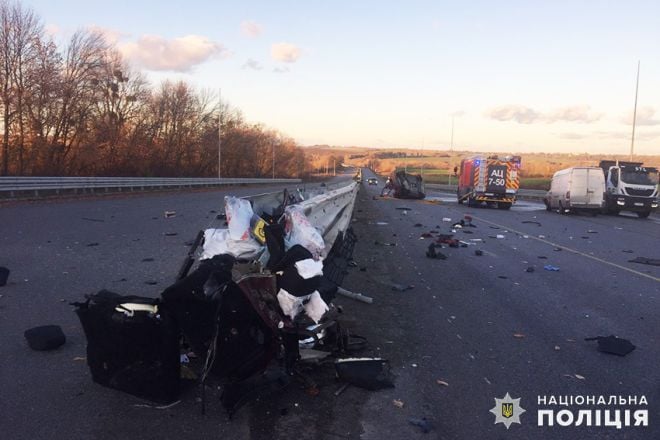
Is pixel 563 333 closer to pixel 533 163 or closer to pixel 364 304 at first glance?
pixel 364 304

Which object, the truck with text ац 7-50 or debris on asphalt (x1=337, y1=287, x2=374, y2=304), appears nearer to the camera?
debris on asphalt (x1=337, y1=287, x2=374, y2=304)

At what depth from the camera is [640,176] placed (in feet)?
90.9

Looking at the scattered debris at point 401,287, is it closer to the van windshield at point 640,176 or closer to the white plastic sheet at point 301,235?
the white plastic sheet at point 301,235

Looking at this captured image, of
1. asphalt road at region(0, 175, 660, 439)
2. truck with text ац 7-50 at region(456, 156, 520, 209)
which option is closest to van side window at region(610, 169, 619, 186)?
truck with text ац 7-50 at region(456, 156, 520, 209)

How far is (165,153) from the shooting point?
58781 mm

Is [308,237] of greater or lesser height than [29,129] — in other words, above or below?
below

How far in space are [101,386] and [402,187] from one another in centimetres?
3666

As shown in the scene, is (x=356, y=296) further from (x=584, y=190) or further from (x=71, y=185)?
(x=71, y=185)

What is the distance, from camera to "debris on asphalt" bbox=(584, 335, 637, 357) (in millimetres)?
5367

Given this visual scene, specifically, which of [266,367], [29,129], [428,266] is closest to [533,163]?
[29,129]

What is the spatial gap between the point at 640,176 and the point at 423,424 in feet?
94.1

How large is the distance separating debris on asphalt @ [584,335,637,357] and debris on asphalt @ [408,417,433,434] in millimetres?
2662

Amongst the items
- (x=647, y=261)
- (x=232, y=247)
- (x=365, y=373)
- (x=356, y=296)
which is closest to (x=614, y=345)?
(x=365, y=373)

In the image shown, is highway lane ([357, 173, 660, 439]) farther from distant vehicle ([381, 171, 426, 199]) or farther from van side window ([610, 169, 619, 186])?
distant vehicle ([381, 171, 426, 199])
